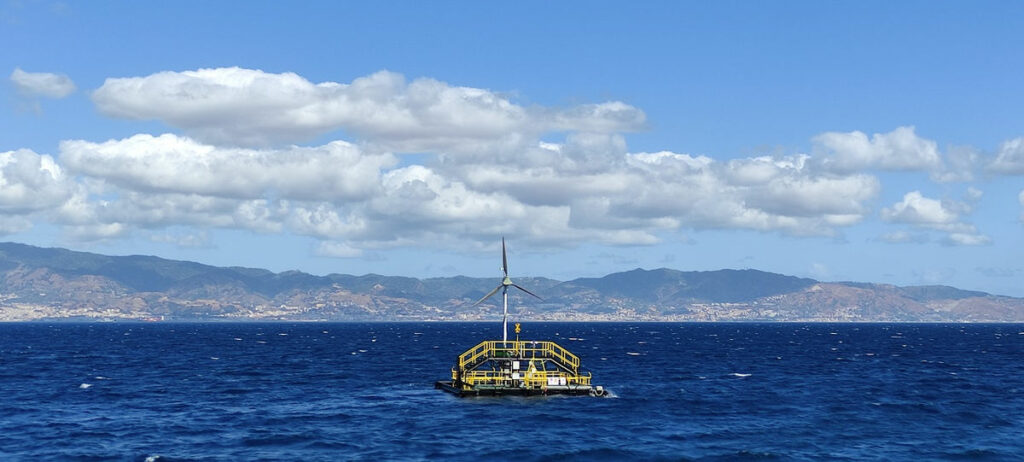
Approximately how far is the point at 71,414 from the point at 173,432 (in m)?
17.7

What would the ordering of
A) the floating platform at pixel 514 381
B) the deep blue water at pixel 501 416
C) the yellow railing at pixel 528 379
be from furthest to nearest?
the yellow railing at pixel 528 379 → the floating platform at pixel 514 381 → the deep blue water at pixel 501 416

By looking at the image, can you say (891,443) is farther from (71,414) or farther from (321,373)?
(321,373)

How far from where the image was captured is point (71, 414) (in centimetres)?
8931

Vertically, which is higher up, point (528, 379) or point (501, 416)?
point (528, 379)

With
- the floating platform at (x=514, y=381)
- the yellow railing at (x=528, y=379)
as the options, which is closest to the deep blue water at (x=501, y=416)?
the floating platform at (x=514, y=381)

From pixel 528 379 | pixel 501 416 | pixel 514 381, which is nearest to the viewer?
pixel 501 416

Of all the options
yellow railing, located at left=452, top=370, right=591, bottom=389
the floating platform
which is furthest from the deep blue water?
yellow railing, located at left=452, top=370, right=591, bottom=389

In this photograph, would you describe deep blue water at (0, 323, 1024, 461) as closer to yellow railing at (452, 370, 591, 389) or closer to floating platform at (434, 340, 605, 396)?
floating platform at (434, 340, 605, 396)

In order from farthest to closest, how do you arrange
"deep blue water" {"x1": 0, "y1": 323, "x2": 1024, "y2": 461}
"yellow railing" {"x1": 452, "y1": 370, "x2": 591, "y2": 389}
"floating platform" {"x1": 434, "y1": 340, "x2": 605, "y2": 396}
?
"yellow railing" {"x1": 452, "y1": 370, "x2": 591, "y2": 389} → "floating platform" {"x1": 434, "y1": 340, "x2": 605, "y2": 396} → "deep blue water" {"x1": 0, "y1": 323, "x2": 1024, "y2": 461}

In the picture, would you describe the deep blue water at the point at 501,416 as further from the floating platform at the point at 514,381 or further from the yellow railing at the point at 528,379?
the yellow railing at the point at 528,379

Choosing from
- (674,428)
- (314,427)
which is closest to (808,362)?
(674,428)

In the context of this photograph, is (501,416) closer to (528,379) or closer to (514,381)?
(514,381)

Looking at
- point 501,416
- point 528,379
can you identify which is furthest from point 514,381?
point 501,416

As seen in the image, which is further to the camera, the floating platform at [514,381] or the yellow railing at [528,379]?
the yellow railing at [528,379]
